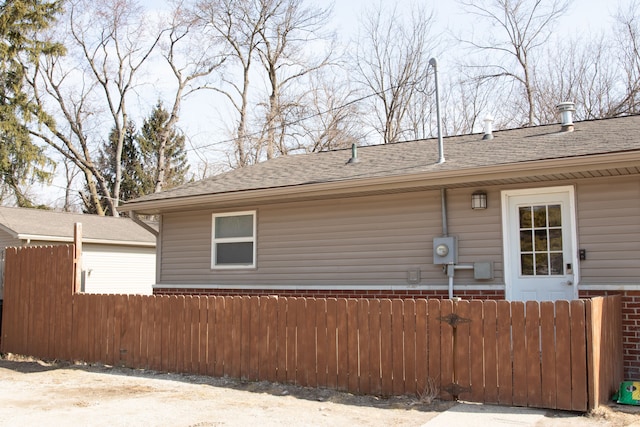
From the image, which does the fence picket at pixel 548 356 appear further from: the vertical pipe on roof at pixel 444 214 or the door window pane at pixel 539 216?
the vertical pipe on roof at pixel 444 214

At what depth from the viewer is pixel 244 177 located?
1246 centimetres

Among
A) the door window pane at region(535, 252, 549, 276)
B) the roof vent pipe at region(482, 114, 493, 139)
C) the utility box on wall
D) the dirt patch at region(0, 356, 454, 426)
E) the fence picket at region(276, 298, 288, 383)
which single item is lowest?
the dirt patch at region(0, 356, 454, 426)

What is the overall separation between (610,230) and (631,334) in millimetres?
1352

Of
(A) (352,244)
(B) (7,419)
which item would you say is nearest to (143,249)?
(A) (352,244)

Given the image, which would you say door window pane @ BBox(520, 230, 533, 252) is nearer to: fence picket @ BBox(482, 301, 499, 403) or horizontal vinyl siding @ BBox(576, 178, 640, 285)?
horizontal vinyl siding @ BBox(576, 178, 640, 285)

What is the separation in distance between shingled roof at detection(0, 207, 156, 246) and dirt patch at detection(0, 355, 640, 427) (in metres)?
10.4

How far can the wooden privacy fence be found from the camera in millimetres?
6016

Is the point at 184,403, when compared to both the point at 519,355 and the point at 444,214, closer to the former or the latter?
the point at 519,355

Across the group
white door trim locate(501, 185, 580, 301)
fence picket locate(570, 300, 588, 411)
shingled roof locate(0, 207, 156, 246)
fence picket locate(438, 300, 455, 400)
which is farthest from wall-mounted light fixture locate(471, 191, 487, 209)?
shingled roof locate(0, 207, 156, 246)

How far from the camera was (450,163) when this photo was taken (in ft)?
30.5

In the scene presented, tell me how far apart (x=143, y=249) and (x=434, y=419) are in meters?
17.0

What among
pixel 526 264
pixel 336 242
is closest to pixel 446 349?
pixel 526 264

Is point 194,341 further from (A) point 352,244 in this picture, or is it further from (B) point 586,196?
(B) point 586,196

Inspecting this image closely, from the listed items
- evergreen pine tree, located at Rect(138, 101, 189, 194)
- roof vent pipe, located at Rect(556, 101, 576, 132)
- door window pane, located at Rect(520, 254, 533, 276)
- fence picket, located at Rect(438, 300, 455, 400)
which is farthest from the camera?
evergreen pine tree, located at Rect(138, 101, 189, 194)
